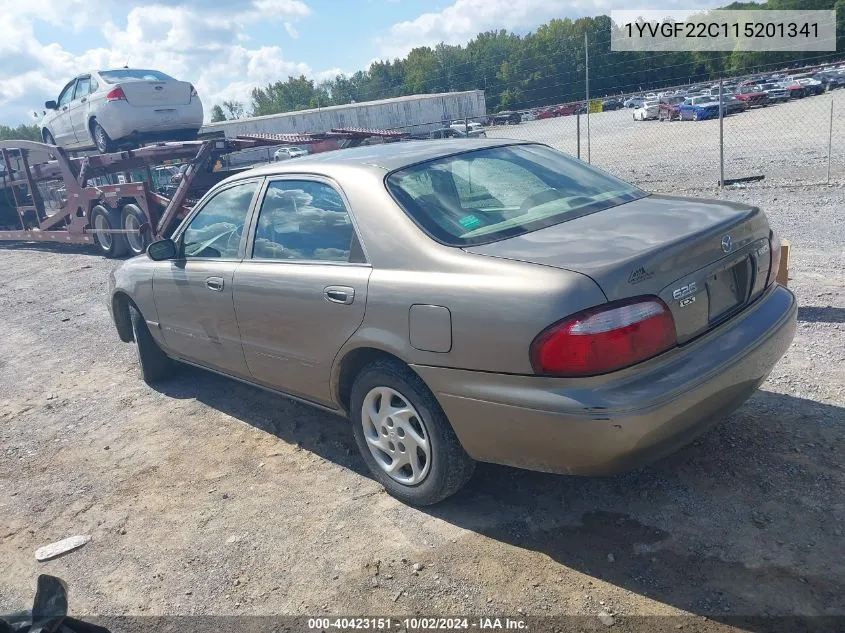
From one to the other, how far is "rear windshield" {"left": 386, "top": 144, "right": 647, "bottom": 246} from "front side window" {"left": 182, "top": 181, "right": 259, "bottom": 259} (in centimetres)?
121

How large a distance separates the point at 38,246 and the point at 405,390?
15.8 metres

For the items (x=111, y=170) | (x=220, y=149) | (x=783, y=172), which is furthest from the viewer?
(x=783, y=172)

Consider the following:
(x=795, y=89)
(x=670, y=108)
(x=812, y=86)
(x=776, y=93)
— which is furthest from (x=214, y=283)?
(x=812, y=86)

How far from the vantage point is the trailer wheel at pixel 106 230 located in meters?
11.9

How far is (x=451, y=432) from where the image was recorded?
3.14 meters

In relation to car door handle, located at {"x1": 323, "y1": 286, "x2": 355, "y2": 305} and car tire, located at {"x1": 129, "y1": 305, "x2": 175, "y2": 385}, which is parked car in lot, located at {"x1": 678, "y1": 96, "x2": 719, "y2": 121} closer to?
car tire, located at {"x1": 129, "y1": 305, "x2": 175, "y2": 385}

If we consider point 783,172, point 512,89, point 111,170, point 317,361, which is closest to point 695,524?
point 317,361

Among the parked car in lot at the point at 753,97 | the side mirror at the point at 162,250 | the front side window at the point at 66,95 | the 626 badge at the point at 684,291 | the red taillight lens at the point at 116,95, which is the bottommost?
the 626 badge at the point at 684,291

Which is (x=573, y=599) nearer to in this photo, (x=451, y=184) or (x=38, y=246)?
(x=451, y=184)

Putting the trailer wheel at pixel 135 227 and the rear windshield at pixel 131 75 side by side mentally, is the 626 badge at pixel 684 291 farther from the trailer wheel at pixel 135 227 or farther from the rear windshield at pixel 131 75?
the rear windshield at pixel 131 75

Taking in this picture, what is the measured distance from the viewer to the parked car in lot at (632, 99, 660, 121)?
4034cm

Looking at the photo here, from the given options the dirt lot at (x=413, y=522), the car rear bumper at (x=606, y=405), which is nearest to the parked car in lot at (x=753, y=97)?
the dirt lot at (x=413, y=522)

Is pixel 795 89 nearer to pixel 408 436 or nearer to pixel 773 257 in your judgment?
pixel 773 257

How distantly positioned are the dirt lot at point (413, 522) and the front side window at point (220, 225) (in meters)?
1.21
